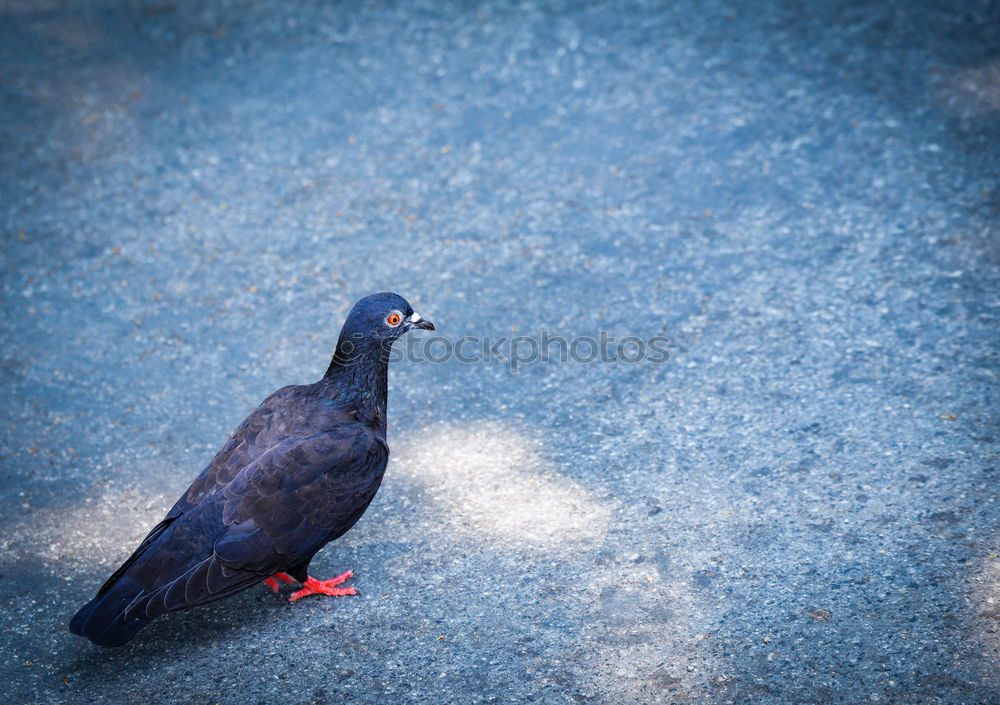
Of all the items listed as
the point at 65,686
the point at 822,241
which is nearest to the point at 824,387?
the point at 822,241

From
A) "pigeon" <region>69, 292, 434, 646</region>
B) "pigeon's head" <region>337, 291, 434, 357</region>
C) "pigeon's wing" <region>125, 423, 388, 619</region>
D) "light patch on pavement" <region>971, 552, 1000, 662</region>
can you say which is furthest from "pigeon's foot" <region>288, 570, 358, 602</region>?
"light patch on pavement" <region>971, 552, 1000, 662</region>

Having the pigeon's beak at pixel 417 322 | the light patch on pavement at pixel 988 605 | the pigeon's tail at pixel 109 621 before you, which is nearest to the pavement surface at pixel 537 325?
the light patch on pavement at pixel 988 605

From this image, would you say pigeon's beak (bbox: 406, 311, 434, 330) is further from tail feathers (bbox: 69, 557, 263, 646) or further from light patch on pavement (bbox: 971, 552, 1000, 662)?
light patch on pavement (bbox: 971, 552, 1000, 662)

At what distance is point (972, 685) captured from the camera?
358cm

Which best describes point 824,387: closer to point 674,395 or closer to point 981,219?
point 674,395

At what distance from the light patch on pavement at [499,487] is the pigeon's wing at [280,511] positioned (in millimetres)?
689

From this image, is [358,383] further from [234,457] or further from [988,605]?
[988,605]

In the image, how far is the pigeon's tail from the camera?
3.95m

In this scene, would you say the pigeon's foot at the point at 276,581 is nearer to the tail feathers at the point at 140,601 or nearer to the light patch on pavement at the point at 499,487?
the tail feathers at the point at 140,601

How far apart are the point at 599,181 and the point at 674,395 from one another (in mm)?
2381

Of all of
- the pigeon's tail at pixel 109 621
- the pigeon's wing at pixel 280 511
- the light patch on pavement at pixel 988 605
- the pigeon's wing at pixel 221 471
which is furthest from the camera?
the pigeon's wing at pixel 221 471

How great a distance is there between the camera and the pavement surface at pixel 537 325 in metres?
4.08

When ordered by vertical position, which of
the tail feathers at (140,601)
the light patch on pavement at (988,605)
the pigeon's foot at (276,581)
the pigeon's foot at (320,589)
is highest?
the tail feathers at (140,601)

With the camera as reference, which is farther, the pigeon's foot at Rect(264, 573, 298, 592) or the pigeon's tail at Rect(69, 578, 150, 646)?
the pigeon's foot at Rect(264, 573, 298, 592)
